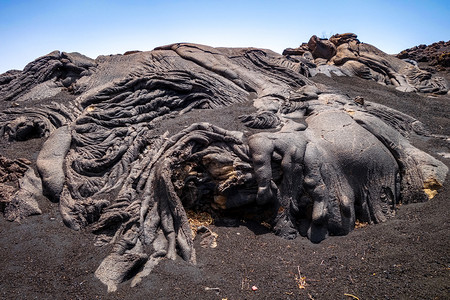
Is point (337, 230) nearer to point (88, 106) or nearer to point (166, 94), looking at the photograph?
point (166, 94)

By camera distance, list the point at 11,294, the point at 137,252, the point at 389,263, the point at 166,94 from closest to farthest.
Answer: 1. the point at 11,294
2. the point at 389,263
3. the point at 137,252
4. the point at 166,94

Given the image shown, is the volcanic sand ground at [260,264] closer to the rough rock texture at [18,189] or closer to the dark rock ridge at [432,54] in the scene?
the rough rock texture at [18,189]

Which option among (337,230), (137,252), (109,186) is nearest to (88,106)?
(109,186)

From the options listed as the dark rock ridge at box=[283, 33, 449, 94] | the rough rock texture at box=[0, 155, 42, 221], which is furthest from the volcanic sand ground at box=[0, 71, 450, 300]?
the dark rock ridge at box=[283, 33, 449, 94]

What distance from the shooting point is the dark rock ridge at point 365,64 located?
806 centimetres

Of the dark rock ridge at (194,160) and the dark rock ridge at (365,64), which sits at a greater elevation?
the dark rock ridge at (365,64)

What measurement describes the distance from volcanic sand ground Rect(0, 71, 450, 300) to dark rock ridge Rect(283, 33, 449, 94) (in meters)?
5.04

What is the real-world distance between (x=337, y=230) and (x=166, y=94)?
3154 millimetres

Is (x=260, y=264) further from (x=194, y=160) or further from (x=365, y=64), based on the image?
(x=365, y=64)

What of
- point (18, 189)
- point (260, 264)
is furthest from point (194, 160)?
point (18, 189)

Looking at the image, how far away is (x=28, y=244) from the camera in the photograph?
10.1 feet

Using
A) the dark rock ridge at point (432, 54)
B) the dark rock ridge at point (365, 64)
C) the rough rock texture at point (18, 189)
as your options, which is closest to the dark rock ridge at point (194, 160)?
the rough rock texture at point (18, 189)

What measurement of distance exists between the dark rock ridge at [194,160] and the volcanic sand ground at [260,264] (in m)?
0.15

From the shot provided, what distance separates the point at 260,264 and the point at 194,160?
4.77 ft
